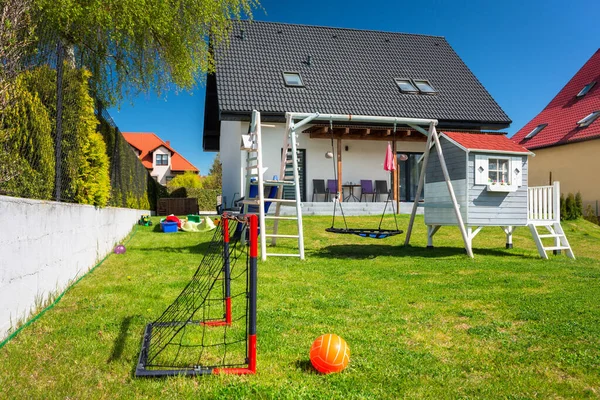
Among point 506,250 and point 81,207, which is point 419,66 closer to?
point 506,250

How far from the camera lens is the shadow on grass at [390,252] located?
881 cm

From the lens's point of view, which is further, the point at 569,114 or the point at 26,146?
the point at 569,114

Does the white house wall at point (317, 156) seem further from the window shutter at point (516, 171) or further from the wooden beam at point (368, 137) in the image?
the window shutter at point (516, 171)

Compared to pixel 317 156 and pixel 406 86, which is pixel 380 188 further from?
pixel 406 86

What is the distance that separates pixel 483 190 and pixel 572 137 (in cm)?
1508

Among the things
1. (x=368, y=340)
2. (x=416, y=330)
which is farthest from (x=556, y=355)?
(x=368, y=340)

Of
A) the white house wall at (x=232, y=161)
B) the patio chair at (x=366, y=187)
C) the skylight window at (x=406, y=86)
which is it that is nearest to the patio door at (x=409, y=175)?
the patio chair at (x=366, y=187)

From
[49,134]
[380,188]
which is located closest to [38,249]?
[49,134]

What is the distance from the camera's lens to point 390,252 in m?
9.22

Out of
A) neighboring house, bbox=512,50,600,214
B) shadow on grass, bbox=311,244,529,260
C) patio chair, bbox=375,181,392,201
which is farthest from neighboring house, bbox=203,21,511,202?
shadow on grass, bbox=311,244,529,260

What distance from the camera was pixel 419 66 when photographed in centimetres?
2058

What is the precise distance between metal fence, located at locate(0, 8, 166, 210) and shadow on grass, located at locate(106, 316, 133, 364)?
153 centimetres

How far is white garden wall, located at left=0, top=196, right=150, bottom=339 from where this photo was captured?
11.8ft

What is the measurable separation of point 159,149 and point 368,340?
4862cm
